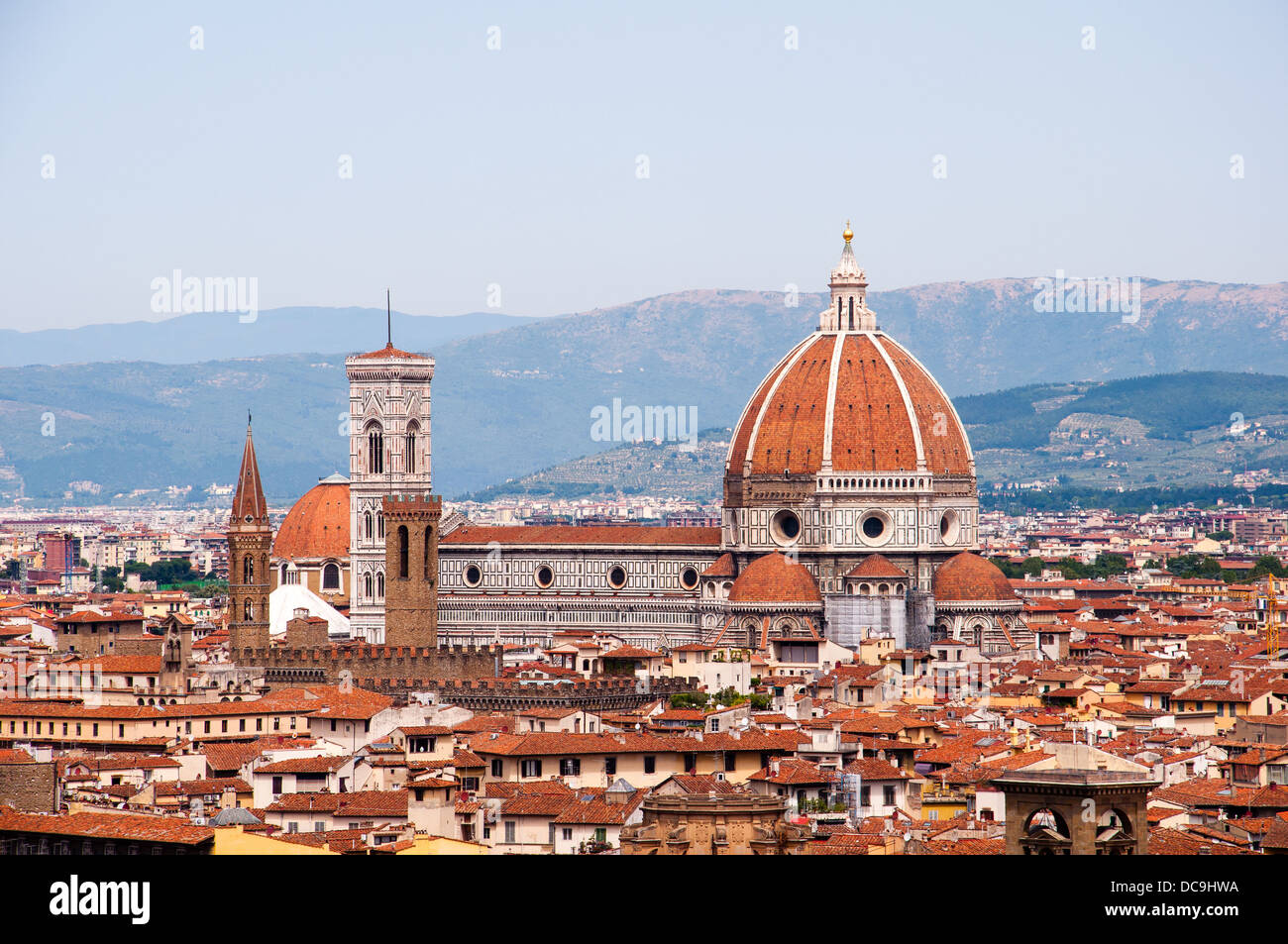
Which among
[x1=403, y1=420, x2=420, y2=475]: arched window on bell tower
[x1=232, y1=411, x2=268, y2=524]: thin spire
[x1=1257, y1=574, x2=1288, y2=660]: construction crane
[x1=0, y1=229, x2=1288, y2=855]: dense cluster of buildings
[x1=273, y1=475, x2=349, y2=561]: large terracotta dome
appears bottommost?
[x1=1257, y1=574, x2=1288, y2=660]: construction crane

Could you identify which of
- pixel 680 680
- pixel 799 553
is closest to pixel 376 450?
pixel 799 553

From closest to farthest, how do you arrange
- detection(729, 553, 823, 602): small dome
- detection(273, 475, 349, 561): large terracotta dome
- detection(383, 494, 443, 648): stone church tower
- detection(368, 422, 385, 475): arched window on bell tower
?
1. detection(729, 553, 823, 602): small dome
2. detection(383, 494, 443, 648): stone church tower
3. detection(368, 422, 385, 475): arched window on bell tower
4. detection(273, 475, 349, 561): large terracotta dome

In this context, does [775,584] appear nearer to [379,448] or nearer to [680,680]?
[379,448]

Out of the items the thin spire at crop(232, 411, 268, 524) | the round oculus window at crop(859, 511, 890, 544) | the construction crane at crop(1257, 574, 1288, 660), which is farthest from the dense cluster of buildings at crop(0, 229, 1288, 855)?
the construction crane at crop(1257, 574, 1288, 660)

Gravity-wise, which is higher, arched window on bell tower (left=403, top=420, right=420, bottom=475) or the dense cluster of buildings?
arched window on bell tower (left=403, top=420, right=420, bottom=475)

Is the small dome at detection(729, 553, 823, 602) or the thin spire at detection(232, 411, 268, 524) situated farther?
the small dome at detection(729, 553, 823, 602)

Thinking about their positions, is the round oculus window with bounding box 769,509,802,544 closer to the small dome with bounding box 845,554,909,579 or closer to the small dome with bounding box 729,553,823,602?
the small dome with bounding box 729,553,823,602
